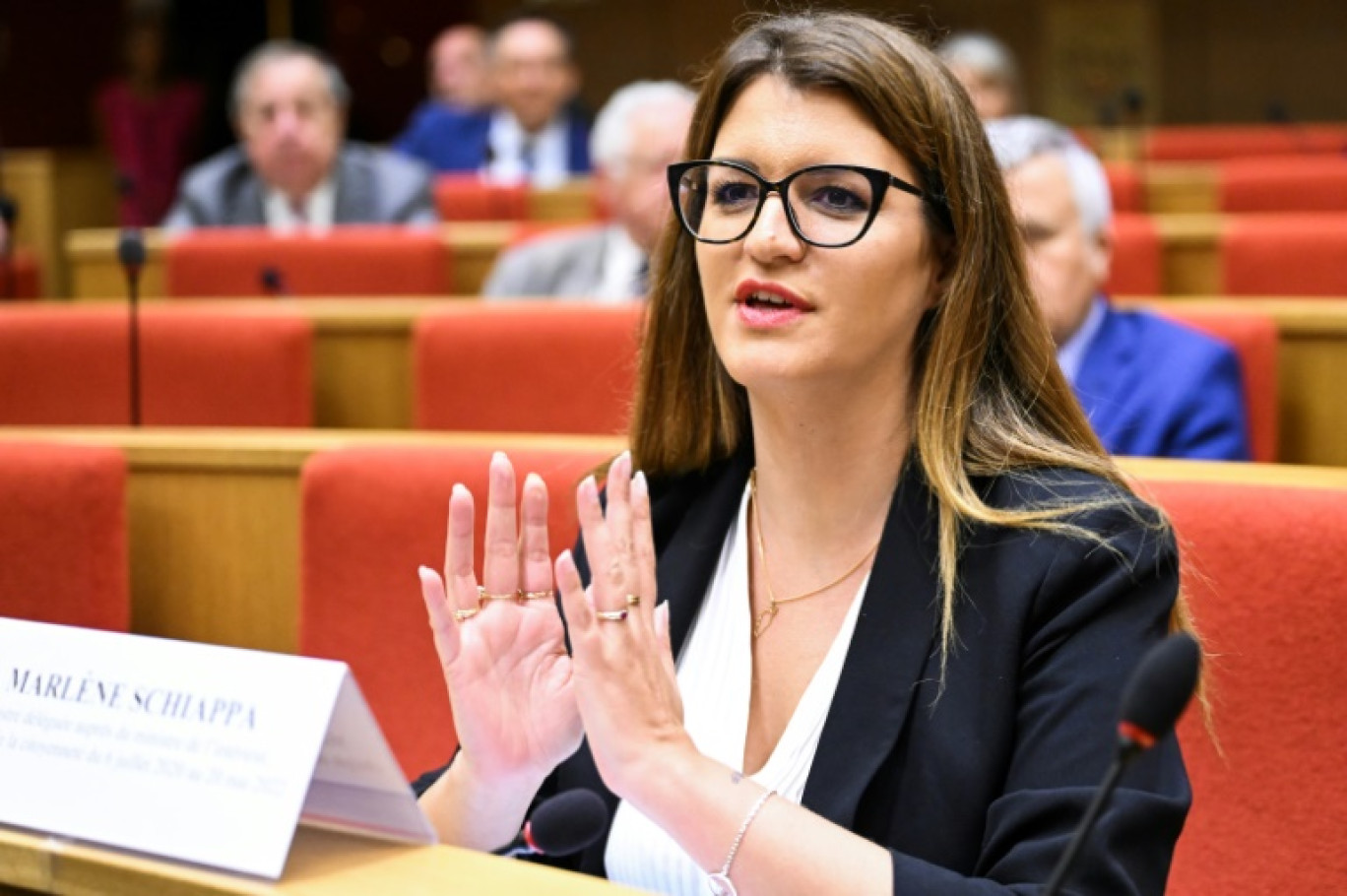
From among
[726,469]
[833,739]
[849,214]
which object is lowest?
[833,739]

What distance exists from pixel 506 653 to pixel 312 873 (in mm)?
243

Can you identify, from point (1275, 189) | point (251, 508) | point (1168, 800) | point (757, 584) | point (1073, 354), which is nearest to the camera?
point (1168, 800)

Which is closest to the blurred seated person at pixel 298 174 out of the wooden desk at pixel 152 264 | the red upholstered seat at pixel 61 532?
the wooden desk at pixel 152 264

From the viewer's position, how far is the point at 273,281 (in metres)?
2.99

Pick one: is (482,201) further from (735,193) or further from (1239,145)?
(735,193)

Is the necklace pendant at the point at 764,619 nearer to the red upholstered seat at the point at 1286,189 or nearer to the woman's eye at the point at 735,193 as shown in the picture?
the woman's eye at the point at 735,193

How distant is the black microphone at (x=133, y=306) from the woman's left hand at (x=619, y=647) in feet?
4.30

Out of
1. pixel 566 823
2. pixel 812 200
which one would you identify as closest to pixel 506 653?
pixel 566 823

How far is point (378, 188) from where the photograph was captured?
13.6 feet

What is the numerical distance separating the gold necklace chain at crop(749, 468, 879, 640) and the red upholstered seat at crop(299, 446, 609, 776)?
263mm

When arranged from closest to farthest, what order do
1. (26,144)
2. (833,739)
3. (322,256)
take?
(833,739)
(322,256)
(26,144)

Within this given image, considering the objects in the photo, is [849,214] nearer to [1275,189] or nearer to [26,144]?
[1275,189]

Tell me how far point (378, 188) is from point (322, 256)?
0.94 m

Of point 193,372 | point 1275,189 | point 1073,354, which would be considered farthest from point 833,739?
point 1275,189
